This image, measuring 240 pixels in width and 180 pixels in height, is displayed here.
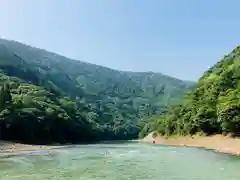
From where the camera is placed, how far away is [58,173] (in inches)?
1533

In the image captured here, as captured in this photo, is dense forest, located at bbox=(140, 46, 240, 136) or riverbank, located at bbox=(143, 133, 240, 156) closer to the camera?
riverbank, located at bbox=(143, 133, 240, 156)

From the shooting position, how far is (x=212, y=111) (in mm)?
105250

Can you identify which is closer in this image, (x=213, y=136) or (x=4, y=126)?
(x=213, y=136)

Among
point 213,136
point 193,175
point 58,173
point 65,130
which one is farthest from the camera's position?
point 65,130

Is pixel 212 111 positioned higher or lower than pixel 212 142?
higher

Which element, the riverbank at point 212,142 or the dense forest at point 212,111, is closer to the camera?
the riverbank at point 212,142

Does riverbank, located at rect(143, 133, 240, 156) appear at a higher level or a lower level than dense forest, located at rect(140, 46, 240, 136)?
lower

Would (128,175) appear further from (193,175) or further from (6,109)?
(6,109)

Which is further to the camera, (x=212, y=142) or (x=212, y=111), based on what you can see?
(x=212, y=111)

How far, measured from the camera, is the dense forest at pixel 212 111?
291ft

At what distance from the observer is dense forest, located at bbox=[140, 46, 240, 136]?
88625mm

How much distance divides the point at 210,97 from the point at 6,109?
6156cm

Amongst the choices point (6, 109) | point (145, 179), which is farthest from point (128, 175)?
point (6, 109)

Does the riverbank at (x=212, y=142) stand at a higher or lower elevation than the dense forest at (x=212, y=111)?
lower
